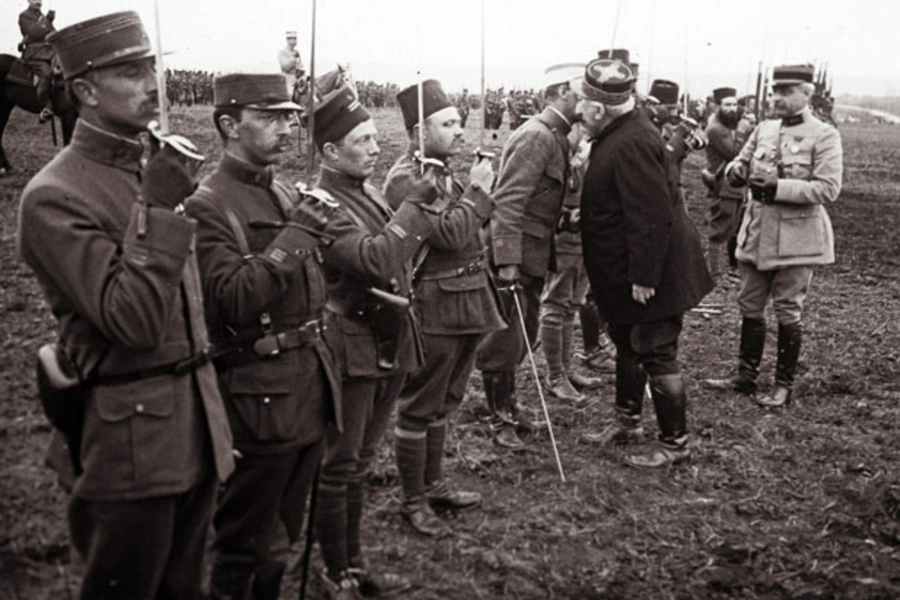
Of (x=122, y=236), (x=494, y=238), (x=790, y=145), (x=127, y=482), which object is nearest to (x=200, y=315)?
(x=122, y=236)

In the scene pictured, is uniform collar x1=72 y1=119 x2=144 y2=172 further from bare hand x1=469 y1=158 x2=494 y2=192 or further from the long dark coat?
the long dark coat

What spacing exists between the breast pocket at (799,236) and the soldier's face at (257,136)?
4.22 m

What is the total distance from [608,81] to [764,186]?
1.75m

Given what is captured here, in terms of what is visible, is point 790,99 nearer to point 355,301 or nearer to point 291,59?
point 355,301

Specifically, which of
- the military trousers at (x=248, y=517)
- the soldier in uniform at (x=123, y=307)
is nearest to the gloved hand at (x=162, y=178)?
the soldier in uniform at (x=123, y=307)

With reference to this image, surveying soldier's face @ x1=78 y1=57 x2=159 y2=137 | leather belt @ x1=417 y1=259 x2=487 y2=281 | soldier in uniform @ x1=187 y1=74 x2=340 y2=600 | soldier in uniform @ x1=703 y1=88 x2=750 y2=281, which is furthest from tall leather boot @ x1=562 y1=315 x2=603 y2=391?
soldier's face @ x1=78 y1=57 x2=159 y2=137

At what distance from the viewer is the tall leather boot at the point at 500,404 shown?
575 cm

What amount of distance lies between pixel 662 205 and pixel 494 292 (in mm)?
1170

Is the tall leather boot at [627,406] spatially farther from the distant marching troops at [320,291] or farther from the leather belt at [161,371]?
the leather belt at [161,371]

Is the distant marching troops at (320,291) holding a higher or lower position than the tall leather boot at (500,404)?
higher

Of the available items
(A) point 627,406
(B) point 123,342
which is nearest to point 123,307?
(B) point 123,342

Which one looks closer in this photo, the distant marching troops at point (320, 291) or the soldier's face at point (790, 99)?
the distant marching troops at point (320, 291)

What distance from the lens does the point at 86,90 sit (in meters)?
2.64

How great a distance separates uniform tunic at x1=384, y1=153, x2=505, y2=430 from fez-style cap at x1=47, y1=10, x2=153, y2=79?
174 centimetres
